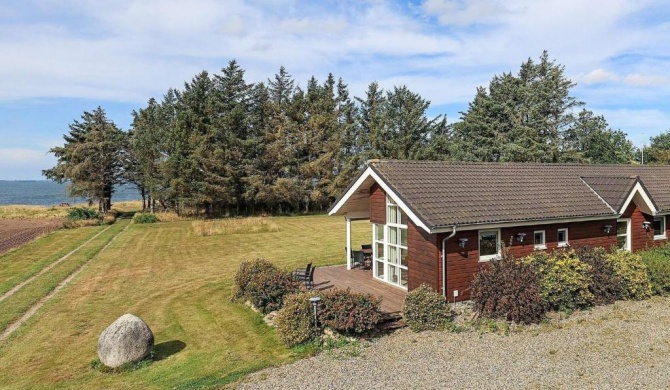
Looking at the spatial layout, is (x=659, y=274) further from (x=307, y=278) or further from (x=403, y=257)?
(x=307, y=278)

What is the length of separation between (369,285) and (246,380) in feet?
22.8

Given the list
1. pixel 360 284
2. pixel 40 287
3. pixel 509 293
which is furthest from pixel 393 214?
pixel 40 287

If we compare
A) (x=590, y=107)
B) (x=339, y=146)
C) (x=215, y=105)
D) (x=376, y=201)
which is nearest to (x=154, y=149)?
(x=215, y=105)

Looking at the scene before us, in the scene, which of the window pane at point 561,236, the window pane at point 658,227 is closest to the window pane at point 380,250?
the window pane at point 561,236

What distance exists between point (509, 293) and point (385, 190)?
15.4 feet

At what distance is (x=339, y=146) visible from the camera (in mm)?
47188

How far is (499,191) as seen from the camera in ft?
47.1

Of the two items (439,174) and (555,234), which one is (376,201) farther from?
(555,234)

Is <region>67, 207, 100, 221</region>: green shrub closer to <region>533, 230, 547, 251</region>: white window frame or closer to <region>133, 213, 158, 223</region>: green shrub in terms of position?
<region>133, 213, 158, 223</region>: green shrub

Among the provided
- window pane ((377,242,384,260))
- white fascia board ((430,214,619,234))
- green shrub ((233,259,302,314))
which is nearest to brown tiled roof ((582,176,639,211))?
white fascia board ((430,214,619,234))

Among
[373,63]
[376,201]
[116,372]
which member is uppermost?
[373,63]

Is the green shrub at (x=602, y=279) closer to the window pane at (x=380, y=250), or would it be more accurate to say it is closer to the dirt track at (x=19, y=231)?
the window pane at (x=380, y=250)

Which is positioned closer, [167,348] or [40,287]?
[167,348]

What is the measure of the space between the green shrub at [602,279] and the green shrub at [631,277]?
123 mm
